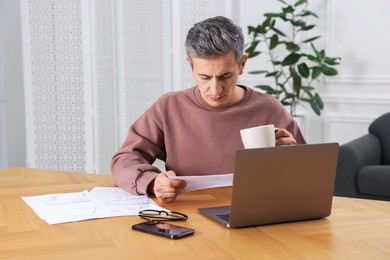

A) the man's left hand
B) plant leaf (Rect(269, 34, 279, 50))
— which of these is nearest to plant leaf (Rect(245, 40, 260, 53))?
plant leaf (Rect(269, 34, 279, 50))

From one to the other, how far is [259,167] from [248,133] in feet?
0.55

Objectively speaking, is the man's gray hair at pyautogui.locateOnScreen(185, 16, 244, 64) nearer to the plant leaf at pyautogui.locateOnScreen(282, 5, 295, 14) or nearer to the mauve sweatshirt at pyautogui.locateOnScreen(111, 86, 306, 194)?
the mauve sweatshirt at pyautogui.locateOnScreen(111, 86, 306, 194)

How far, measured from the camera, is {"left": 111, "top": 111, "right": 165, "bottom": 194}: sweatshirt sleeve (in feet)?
7.40

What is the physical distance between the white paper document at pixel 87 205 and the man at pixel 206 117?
0.50 feet

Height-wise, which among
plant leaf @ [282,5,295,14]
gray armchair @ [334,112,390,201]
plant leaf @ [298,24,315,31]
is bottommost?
gray armchair @ [334,112,390,201]

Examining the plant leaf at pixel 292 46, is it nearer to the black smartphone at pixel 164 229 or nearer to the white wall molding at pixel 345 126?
the white wall molding at pixel 345 126

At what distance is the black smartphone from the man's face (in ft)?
2.34

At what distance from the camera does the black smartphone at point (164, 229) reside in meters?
1.76

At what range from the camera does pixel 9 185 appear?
2.39 metres

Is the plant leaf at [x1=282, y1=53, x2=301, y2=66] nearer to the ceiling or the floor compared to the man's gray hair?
nearer to the floor

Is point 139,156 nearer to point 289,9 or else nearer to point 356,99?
point 289,9

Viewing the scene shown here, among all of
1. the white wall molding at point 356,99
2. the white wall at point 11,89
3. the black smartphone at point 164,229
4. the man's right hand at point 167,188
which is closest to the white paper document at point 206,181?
the man's right hand at point 167,188

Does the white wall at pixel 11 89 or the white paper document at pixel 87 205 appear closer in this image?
the white paper document at pixel 87 205

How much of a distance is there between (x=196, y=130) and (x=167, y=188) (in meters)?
0.51
